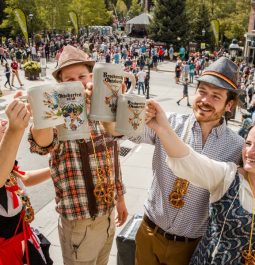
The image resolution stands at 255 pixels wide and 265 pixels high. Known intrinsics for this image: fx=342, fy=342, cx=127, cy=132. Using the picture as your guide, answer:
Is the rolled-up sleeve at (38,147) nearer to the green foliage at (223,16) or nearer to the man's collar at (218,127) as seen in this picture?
the man's collar at (218,127)

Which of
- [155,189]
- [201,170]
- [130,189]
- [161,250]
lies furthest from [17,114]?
[130,189]

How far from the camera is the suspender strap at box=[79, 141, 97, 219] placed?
2.08m

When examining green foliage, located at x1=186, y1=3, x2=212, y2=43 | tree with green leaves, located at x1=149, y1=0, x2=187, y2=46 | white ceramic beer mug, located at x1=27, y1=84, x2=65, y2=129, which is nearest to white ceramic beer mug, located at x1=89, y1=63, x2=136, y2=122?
white ceramic beer mug, located at x1=27, y1=84, x2=65, y2=129

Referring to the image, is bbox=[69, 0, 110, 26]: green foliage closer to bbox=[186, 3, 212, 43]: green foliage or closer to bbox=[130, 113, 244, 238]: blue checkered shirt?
bbox=[186, 3, 212, 43]: green foliage

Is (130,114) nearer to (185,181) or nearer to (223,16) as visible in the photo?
(185,181)

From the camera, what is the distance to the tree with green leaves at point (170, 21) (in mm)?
32062

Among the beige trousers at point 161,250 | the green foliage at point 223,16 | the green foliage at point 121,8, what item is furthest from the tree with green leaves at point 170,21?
the green foliage at point 121,8

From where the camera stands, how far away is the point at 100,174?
2.12 meters

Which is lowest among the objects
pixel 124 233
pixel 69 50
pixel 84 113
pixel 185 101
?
pixel 185 101

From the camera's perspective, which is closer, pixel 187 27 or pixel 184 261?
pixel 184 261

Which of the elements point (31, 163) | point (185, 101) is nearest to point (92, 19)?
point (185, 101)

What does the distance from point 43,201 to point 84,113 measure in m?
3.77

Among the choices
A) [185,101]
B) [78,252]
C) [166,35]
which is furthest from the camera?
[166,35]

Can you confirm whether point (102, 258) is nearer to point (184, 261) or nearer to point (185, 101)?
point (184, 261)
